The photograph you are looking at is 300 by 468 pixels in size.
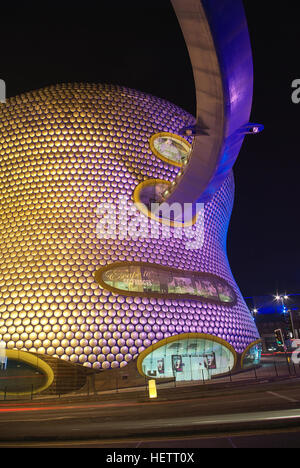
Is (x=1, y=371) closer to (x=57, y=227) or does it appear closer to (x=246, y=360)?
(x=57, y=227)

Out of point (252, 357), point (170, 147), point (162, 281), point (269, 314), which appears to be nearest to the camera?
point (162, 281)

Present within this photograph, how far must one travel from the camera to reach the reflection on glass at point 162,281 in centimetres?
1716

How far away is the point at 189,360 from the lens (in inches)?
690

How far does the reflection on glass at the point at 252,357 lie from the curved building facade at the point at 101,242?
59 cm

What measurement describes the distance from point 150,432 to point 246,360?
16.2m

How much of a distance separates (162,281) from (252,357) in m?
7.55

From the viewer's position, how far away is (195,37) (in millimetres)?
11375

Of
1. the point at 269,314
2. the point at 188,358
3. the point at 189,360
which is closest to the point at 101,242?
the point at 188,358

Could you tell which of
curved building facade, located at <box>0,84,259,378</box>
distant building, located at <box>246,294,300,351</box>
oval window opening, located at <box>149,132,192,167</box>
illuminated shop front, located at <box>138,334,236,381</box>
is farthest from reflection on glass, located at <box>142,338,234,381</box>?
distant building, located at <box>246,294,300,351</box>

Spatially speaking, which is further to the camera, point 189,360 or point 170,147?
point 170,147

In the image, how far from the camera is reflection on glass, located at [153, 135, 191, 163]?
21.8m

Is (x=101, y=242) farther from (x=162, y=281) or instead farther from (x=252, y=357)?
(x=252, y=357)

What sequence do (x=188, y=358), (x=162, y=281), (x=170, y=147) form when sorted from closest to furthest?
1. (x=188, y=358)
2. (x=162, y=281)
3. (x=170, y=147)
